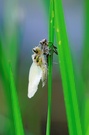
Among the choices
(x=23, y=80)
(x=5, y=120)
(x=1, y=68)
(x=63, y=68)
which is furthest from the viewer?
(x=23, y=80)

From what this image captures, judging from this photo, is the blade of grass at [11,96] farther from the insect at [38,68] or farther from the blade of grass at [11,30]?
the blade of grass at [11,30]

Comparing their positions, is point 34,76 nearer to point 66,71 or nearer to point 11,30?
point 66,71

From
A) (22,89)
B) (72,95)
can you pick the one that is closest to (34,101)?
(22,89)

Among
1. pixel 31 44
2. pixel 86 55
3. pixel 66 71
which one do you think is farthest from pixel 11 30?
pixel 66 71

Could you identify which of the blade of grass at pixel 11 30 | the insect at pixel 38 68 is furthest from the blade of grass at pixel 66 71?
the blade of grass at pixel 11 30

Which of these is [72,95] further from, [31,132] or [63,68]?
[31,132]

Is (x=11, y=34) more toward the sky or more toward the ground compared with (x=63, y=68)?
more toward the sky

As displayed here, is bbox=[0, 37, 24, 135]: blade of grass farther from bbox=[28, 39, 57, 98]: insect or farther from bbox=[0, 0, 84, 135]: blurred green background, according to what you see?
bbox=[0, 0, 84, 135]: blurred green background
